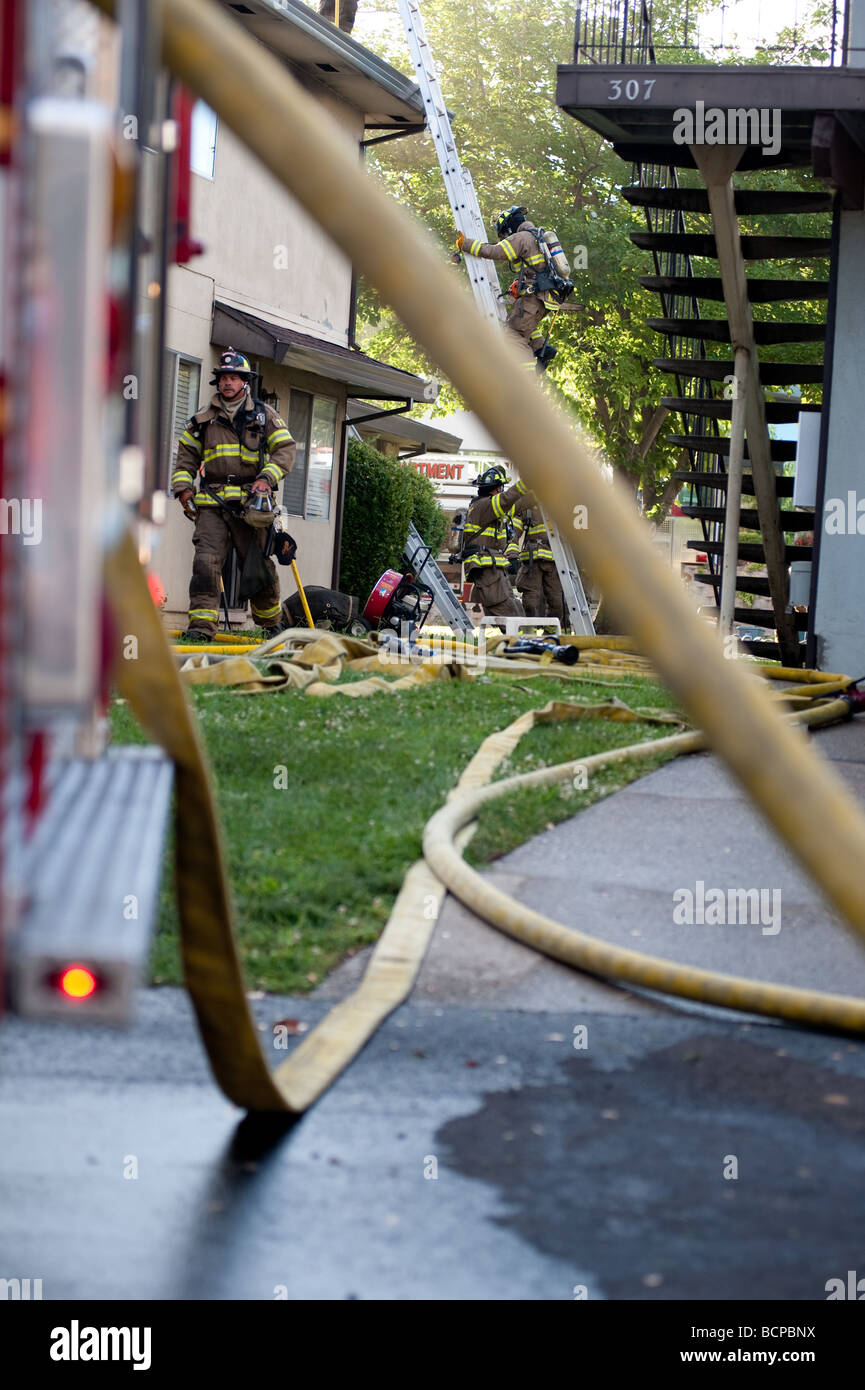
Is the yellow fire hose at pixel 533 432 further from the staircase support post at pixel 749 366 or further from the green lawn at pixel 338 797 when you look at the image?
the staircase support post at pixel 749 366

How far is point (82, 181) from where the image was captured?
121 centimetres

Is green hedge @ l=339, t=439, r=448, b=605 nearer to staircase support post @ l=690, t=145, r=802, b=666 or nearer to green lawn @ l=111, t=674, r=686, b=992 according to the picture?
staircase support post @ l=690, t=145, r=802, b=666

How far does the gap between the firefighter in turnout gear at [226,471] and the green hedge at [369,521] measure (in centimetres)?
835

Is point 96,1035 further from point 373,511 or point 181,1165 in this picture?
point 373,511

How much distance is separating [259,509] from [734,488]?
4114mm

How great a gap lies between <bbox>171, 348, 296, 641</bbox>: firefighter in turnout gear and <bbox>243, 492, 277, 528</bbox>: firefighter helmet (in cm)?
3

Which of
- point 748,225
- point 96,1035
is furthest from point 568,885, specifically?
point 748,225

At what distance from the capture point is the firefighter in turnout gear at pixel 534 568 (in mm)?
18641

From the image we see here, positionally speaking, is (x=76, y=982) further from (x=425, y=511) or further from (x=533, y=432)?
(x=425, y=511)

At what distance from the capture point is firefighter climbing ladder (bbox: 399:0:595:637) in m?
15.1

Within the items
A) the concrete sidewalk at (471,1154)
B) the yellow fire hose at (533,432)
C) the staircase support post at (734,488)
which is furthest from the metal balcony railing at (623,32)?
the yellow fire hose at (533,432)

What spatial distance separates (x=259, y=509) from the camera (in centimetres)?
1273

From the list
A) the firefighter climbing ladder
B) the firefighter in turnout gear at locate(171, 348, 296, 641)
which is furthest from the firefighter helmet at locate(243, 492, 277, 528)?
the firefighter climbing ladder

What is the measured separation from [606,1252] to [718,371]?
11.0m
